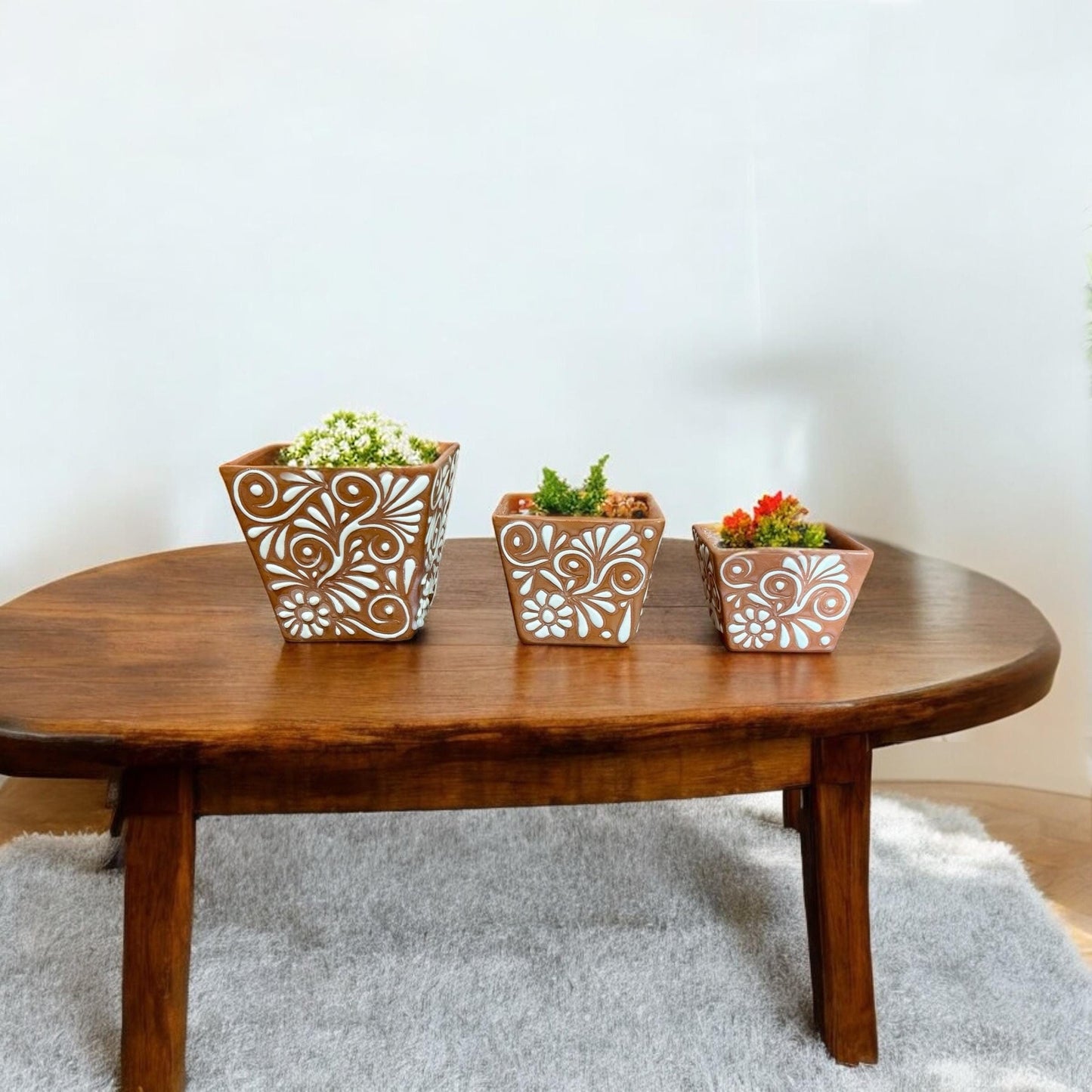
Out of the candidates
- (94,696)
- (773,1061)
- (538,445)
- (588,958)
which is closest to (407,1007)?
(588,958)

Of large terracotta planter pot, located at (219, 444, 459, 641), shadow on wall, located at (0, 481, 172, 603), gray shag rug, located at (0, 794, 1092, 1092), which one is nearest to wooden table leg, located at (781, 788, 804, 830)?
gray shag rug, located at (0, 794, 1092, 1092)

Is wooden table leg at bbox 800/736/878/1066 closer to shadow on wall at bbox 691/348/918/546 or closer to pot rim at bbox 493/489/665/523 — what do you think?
pot rim at bbox 493/489/665/523

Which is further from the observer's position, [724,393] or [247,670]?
[724,393]

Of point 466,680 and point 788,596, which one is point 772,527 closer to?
point 788,596

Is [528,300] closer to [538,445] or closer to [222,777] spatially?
[538,445]

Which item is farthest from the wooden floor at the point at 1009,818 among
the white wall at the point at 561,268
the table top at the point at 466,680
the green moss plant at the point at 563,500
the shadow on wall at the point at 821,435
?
the green moss plant at the point at 563,500

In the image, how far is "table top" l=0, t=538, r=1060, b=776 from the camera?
41.6 inches

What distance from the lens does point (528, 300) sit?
228 centimetres

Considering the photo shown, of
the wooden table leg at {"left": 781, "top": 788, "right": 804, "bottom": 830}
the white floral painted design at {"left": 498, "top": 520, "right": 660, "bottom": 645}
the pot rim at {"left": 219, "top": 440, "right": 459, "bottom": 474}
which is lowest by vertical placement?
the wooden table leg at {"left": 781, "top": 788, "right": 804, "bottom": 830}

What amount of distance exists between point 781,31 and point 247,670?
1.69 m

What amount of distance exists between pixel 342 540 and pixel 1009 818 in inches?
55.8

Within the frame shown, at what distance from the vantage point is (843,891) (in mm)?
1240

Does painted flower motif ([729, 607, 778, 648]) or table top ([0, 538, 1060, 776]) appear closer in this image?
table top ([0, 538, 1060, 776])

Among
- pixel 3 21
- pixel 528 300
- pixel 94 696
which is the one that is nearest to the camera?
pixel 94 696
